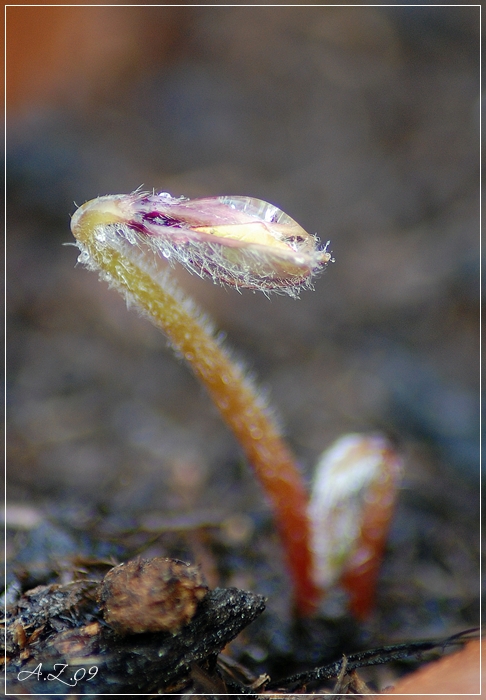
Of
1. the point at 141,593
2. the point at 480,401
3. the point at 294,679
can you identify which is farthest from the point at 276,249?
the point at 480,401

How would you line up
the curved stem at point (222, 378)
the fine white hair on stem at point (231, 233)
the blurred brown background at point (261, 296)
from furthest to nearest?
the blurred brown background at point (261, 296), the curved stem at point (222, 378), the fine white hair on stem at point (231, 233)

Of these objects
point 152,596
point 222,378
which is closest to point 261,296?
point 222,378
